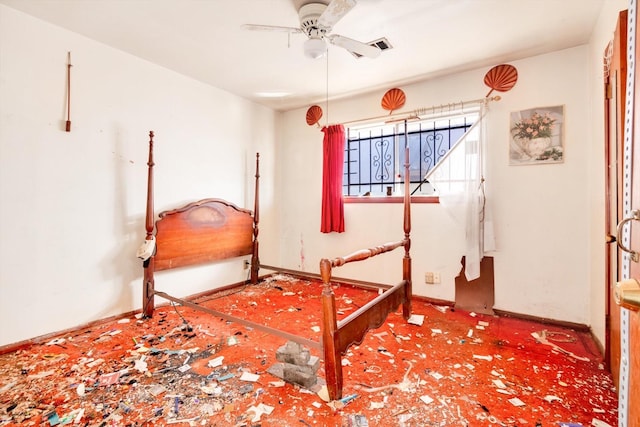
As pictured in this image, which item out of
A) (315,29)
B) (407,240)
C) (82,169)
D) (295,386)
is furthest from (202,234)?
(315,29)

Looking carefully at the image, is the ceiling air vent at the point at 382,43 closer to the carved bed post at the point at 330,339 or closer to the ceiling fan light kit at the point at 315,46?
the ceiling fan light kit at the point at 315,46

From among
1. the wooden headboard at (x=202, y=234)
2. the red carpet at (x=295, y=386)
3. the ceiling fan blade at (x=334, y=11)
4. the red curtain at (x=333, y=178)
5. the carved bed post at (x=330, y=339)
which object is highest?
the ceiling fan blade at (x=334, y=11)

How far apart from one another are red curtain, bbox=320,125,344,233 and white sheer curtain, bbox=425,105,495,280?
3.98ft

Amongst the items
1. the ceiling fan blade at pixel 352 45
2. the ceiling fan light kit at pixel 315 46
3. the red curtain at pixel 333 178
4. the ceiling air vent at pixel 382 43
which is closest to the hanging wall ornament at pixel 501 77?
the ceiling air vent at pixel 382 43

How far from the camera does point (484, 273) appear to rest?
299 centimetres

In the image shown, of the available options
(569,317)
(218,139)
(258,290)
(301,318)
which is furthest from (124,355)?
(569,317)

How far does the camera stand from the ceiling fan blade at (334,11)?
5.52ft

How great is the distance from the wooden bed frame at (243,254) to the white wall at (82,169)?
218mm

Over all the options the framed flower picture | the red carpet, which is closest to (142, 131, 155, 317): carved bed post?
the red carpet

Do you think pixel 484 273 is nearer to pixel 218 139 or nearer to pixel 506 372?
pixel 506 372

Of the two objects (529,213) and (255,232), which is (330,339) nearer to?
(529,213)

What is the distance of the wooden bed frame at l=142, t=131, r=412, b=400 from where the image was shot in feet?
5.30

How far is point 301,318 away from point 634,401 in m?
2.41

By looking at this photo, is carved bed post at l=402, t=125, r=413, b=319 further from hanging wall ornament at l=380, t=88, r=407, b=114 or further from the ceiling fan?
hanging wall ornament at l=380, t=88, r=407, b=114
